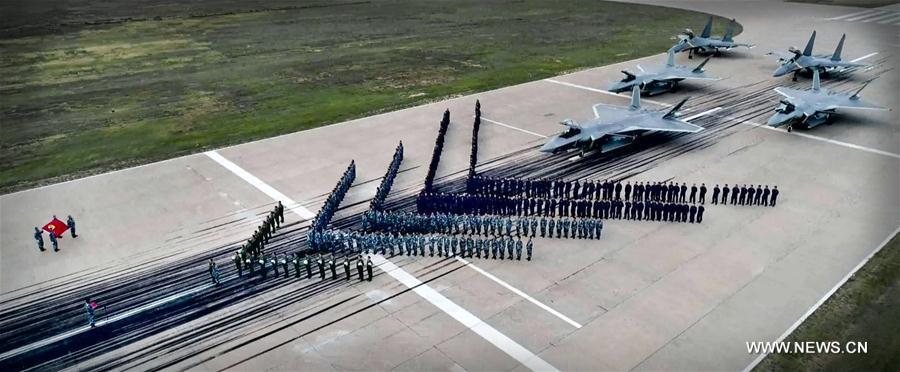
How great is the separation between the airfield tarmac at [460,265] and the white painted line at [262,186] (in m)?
0.13

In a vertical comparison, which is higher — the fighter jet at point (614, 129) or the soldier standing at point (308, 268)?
the fighter jet at point (614, 129)

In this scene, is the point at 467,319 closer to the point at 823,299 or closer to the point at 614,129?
the point at 823,299

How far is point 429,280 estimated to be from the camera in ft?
61.0

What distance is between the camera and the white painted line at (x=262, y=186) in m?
23.2

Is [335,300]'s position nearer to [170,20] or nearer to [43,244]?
[43,244]

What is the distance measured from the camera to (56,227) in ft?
69.0

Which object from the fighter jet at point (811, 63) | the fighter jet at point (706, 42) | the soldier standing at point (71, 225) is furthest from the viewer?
the fighter jet at point (706, 42)

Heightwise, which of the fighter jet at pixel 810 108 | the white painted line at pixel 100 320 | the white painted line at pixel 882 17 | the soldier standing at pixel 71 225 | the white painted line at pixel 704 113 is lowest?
the white painted line at pixel 100 320

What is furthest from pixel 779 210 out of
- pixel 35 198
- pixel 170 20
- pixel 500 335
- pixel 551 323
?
pixel 170 20

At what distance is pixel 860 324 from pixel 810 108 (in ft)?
58.9

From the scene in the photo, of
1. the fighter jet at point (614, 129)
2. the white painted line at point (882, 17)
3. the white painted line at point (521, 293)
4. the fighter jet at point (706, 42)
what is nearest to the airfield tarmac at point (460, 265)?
the white painted line at point (521, 293)

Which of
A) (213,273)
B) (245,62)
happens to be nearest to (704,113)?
(213,273)

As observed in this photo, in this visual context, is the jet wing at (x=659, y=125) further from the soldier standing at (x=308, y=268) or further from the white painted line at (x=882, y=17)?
the white painted line at (x=882, y=17)

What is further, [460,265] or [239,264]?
[460,265]
